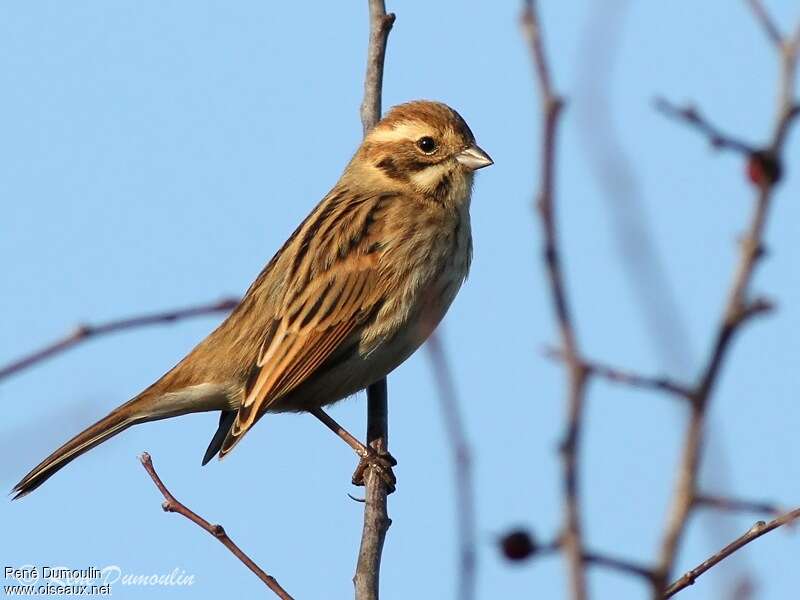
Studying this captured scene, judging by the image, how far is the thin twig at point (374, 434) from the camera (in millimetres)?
4508

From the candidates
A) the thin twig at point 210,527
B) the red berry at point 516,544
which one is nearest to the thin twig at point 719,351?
the red berry at point 516,544

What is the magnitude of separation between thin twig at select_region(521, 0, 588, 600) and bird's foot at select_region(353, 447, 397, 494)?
4.27 meters

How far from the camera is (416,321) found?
6.37 metres

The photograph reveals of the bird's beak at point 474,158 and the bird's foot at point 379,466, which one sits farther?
the bird's beak at point 474,158

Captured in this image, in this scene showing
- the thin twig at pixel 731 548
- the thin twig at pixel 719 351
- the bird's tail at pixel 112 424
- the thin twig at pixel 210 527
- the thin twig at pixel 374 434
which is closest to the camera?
the thin twig at pixel 719 351

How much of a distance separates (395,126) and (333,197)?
0.58 meters

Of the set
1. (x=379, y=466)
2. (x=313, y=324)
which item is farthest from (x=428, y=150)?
(x=379, y=466)

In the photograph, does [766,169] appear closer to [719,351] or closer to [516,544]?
[719,351]

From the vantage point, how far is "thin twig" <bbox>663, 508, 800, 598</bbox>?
1909 mm

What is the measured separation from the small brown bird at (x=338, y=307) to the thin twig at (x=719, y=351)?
4.71m

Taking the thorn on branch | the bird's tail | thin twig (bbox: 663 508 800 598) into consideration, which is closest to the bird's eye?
the bird's tail

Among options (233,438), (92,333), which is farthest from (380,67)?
(92,333)

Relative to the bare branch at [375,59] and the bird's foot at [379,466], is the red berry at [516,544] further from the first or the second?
the bare branch at [375,59]

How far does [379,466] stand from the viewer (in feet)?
19.0
